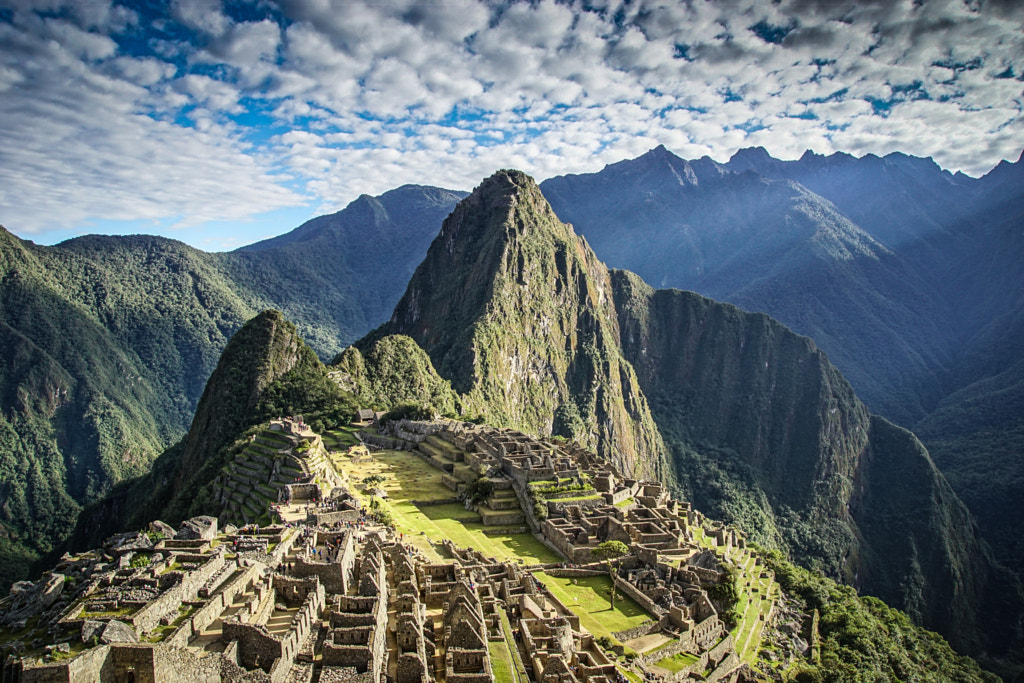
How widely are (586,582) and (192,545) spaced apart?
2198cm

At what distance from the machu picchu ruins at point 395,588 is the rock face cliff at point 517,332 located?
3306 inches

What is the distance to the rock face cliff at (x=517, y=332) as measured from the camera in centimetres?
15162

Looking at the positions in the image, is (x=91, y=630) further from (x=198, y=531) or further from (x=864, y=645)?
(x=864, y=645)

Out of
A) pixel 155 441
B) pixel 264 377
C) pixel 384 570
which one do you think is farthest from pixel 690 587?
pixel 155 441

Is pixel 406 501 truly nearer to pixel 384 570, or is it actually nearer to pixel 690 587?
pixel 690 587

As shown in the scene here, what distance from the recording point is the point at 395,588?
25.2 meters

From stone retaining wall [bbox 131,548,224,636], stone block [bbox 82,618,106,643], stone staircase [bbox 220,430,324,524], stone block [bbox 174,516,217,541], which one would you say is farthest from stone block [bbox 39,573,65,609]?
stone staircase [bbox 220,430,324,524]

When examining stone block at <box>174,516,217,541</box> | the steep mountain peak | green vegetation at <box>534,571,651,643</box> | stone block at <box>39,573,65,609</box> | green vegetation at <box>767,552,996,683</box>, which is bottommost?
green vegetation at <box>767,552,996,683</box>

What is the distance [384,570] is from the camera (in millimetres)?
25250

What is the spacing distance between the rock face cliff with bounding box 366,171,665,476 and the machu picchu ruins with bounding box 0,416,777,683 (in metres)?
84.0

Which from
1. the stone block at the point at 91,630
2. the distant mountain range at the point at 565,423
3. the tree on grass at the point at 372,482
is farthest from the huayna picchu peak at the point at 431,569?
the tree on grass at the point at 372,482

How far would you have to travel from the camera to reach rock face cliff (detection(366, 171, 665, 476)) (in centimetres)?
15162

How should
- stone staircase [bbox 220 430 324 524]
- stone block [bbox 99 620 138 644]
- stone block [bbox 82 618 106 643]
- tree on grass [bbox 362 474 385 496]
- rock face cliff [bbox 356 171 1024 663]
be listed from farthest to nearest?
rock face cliff [bbox 356 171 1024 663]
tree on grass [bbox 362 474 385 496]
stone staircase [bbox 220 430 324 524]
stone block [bbox 82 618 106 643]
stone block [bbox 99 620 138 644]

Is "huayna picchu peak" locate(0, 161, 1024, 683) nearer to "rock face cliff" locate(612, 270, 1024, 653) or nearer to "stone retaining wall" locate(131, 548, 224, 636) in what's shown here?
"stone retaining wall" locate(131, 548, 224, 636)
